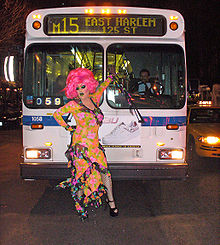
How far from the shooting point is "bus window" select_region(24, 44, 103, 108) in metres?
5.45

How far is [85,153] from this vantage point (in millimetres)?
4816

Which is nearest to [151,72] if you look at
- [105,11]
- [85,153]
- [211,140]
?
[105,11]

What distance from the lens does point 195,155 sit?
9.31 metres

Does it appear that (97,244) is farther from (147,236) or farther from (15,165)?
(15,165)

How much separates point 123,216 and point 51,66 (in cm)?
252

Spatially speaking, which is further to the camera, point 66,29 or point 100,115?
point 66,29

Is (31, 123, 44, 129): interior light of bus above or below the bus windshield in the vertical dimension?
below

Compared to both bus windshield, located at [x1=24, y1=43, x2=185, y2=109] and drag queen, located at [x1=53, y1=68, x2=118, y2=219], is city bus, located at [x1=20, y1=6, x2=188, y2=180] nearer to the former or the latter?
bus windshield, located at [x1=24, y1=43, x2=185, y2=109]

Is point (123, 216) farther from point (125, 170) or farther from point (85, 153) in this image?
point (85, 153)

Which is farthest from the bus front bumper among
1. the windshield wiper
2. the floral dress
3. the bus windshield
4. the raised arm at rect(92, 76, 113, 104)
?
the raised arm at rect(92, 76, 113, 104)

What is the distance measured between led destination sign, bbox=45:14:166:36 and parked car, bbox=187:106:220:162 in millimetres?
4067

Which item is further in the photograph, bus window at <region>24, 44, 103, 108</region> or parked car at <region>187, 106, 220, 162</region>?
parked car at <region>187, 106, 220, 162</region>

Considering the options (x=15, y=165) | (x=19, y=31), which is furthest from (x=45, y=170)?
(x=19, y=31)

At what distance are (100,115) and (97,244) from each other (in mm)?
1670
